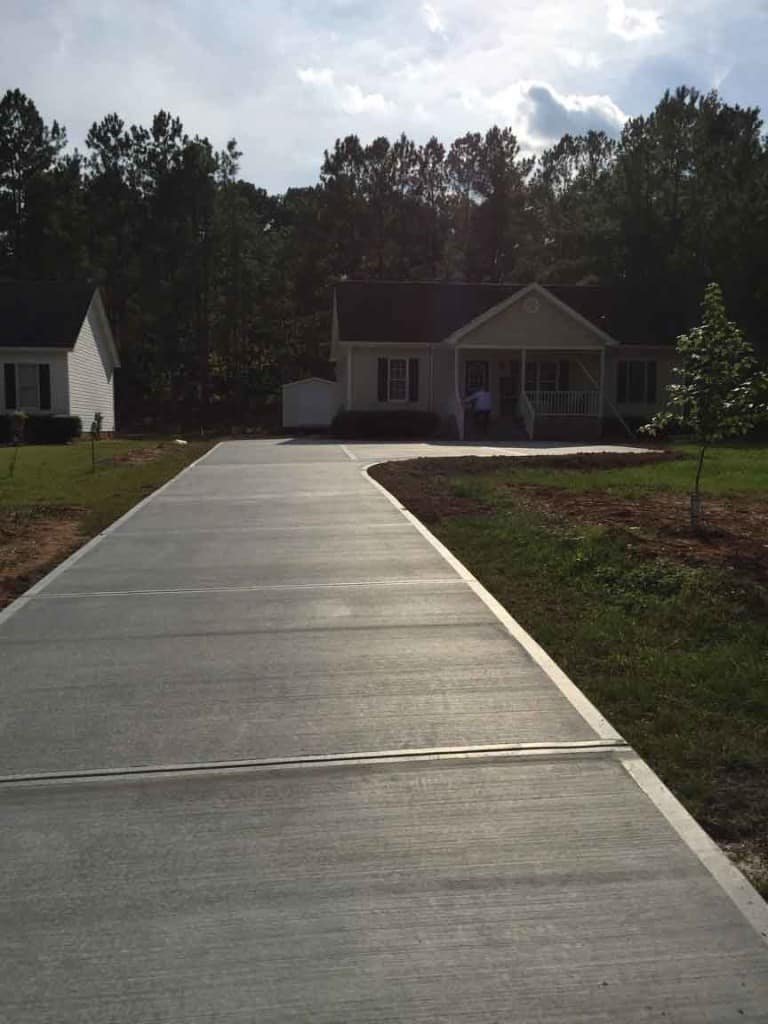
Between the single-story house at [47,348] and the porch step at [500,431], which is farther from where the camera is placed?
the single-story house at [47,348]

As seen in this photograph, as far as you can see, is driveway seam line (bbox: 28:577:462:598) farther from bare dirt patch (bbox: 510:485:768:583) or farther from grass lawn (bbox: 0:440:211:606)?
bare dirt patch (bbox: 510:485:768:583)

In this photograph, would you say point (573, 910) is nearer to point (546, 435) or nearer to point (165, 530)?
point (165, 530)

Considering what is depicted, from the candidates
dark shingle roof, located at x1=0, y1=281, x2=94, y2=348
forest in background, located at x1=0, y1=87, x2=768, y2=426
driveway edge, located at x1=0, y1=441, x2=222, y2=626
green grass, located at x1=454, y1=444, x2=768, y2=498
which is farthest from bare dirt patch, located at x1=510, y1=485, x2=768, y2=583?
forest in background, located at x1=0, y1=87, x2=768, y2=426

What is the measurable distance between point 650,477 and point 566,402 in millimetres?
15547

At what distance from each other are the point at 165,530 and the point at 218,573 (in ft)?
8.81

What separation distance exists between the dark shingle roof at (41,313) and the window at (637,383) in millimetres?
19088

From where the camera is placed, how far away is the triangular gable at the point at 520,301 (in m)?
30.2

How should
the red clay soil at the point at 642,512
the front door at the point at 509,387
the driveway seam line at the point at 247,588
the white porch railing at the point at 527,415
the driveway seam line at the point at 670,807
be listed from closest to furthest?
the driveway seam line at the point at 670,807 < the driveway seam line at the point at 247,588 < the red clay soil at the point at 642,512 < the white porch railing at the point at 527,415 < the front door at the point at 509,387

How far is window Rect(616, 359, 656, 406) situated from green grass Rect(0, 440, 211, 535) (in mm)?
15298

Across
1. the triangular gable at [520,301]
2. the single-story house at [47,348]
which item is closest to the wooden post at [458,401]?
the triangular gable at [520,301]

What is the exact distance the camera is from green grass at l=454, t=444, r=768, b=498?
45.9ft

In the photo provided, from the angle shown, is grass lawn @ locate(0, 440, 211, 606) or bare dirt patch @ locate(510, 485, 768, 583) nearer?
bare dirt patch @ locate(510, 485, 768, 583)

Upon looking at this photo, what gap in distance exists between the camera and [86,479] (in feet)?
56.9

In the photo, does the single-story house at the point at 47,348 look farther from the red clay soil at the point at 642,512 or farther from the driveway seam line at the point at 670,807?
the driveway seam line at the point at 670,807
